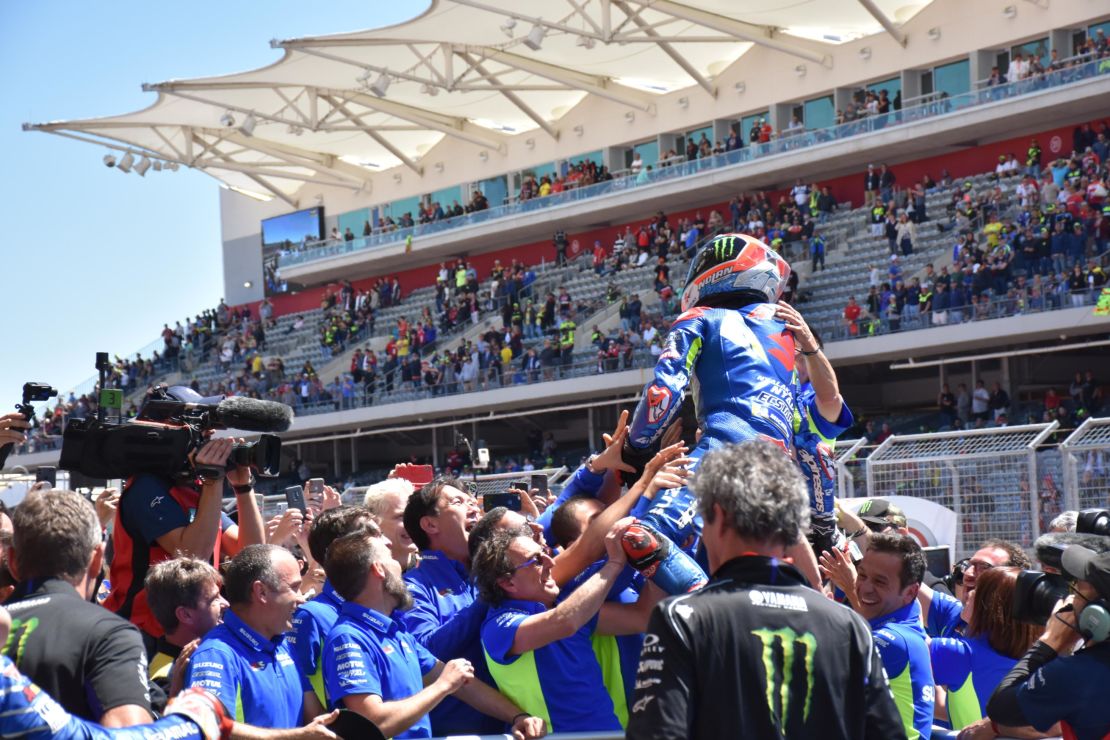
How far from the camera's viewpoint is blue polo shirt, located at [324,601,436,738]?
4270 mm

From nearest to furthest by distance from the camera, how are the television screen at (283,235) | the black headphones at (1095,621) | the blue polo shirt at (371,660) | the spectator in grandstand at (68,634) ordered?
the spectator in grandstand at (68,634), the black headphones at (1095,621), the blue polo shirt at (371,660), the television screen at (283,235)

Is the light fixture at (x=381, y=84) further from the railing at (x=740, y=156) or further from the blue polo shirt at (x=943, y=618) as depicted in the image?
the blue polo shirt at (x=943, y=618)

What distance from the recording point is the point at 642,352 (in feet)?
87.3

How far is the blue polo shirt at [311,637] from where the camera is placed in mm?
4719

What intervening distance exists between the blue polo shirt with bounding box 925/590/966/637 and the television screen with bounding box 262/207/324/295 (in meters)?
38.2

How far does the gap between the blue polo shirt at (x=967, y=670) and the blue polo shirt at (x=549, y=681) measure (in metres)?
1.52

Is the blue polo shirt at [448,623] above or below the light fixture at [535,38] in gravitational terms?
below

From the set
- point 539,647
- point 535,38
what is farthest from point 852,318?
point 539,647

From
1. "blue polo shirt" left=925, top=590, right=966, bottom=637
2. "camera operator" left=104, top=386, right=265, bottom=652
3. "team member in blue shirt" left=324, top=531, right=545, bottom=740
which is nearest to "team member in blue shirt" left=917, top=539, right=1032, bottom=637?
"blue polo shirt" left=925, top=590, right=966, bottom=637

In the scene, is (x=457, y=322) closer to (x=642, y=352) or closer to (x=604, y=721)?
(x=642, y=352)

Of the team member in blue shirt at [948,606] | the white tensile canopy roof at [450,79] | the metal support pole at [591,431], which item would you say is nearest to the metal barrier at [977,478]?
the team member in blue shirt at [948,606]

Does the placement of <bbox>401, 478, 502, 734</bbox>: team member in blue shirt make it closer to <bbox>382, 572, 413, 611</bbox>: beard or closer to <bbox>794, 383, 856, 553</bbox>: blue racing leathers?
<bbox>382, 572, 413, 611</bbox>: beard

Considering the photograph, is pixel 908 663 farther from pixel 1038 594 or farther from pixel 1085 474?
pixel 1085 474

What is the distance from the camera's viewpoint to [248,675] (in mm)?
4258
